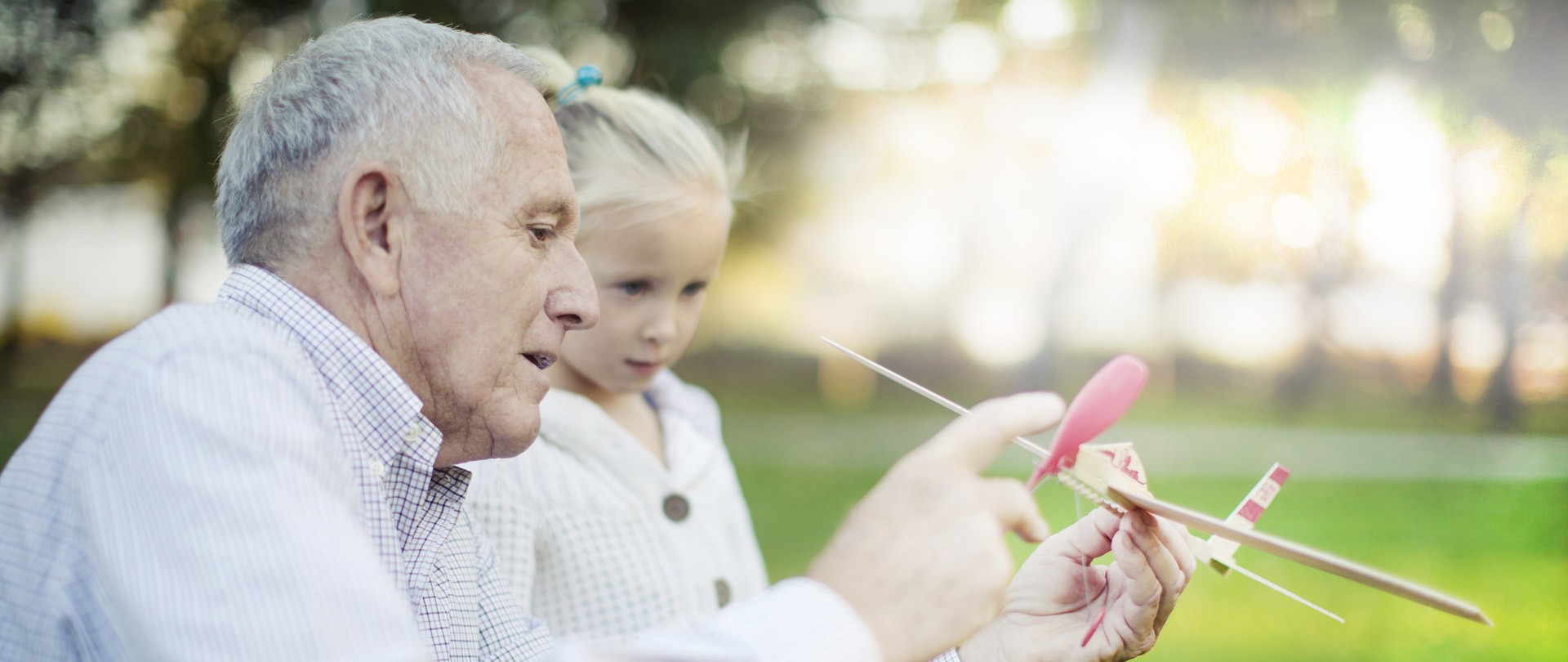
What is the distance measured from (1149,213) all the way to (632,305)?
42.3ft

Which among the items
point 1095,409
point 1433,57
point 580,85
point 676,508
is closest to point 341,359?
point 1095,409

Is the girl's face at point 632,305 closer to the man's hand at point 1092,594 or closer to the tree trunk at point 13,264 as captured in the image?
the man's hand at point 1092,594

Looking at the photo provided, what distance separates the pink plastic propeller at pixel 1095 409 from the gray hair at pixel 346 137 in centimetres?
80

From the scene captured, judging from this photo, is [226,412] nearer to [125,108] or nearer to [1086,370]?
[125,108]

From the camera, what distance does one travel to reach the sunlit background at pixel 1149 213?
7676 mm

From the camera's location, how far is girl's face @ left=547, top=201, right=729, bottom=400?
7.50 ft

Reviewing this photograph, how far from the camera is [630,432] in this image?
235 centimetres

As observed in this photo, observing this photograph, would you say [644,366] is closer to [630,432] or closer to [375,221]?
[630,432]

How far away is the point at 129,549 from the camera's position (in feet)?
3.05

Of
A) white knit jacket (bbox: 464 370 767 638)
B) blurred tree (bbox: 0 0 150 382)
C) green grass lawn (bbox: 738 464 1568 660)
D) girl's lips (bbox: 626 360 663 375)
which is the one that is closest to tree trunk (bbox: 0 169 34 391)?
blurred tree (bbox: 0 0 150 382)

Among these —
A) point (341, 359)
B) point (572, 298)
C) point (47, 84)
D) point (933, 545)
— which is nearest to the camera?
point (933, 545)

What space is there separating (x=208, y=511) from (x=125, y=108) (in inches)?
440

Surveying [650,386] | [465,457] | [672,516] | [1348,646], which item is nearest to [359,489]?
[465,457]

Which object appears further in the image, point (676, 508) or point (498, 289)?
point (676, 508)
